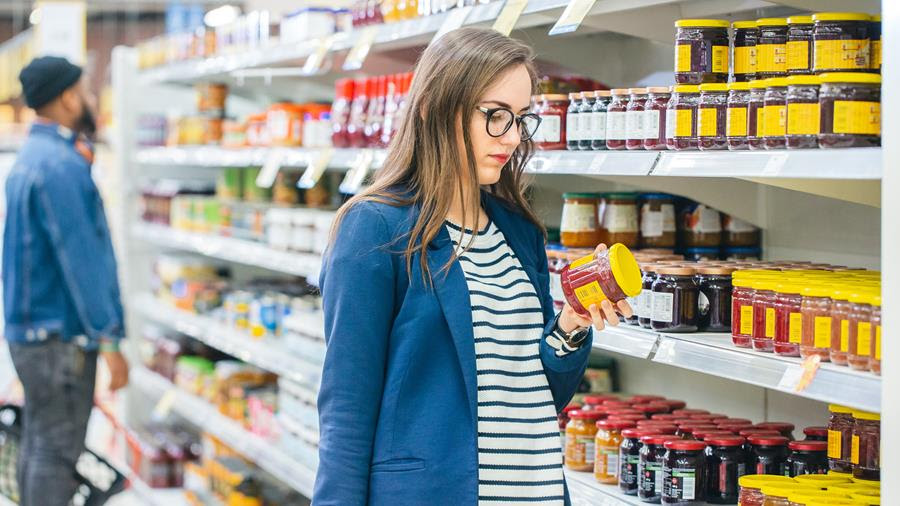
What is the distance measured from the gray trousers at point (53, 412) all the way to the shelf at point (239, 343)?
0.64 m

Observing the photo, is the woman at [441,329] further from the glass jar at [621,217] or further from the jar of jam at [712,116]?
the glass jar at [621,217]

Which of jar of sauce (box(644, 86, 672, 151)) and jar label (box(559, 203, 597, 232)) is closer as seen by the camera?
jar of sauce (box(644, 86, 672, 151))

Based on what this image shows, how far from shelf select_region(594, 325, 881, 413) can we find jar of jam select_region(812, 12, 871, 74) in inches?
19.9

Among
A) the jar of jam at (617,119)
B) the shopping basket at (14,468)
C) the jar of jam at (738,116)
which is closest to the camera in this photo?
the jar of jam at (738,116)

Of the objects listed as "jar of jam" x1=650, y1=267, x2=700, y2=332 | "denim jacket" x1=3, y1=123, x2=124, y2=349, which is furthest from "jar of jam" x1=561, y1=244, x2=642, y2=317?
"denim jacket" x1=3, y1=123, x2=124, y2=349

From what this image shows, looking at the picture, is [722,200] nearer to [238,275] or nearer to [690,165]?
[690,165]

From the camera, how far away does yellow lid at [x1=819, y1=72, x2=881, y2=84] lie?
6.43 feet

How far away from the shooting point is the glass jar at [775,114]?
2096mm

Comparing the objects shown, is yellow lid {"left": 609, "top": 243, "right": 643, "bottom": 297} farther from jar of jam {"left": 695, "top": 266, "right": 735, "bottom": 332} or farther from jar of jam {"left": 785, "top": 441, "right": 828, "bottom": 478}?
jar of jam {"left": 785, "top": 441, "right": 828, "bottom": 478}

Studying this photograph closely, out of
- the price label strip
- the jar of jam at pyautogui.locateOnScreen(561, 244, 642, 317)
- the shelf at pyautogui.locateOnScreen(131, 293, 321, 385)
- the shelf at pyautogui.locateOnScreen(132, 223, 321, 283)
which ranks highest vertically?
the price label strip

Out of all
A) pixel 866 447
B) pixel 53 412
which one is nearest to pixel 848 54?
pixel 866 447

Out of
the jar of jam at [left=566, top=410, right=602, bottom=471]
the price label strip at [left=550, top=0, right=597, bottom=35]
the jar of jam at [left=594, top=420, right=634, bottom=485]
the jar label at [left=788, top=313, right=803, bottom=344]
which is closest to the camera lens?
the jar label at [left=788, top=313, right=803, bottom=344]

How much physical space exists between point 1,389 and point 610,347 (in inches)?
229

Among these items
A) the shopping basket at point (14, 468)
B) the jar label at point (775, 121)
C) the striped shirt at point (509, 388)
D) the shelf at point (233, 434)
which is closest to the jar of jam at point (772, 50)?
the jar label at point (775, 121)
